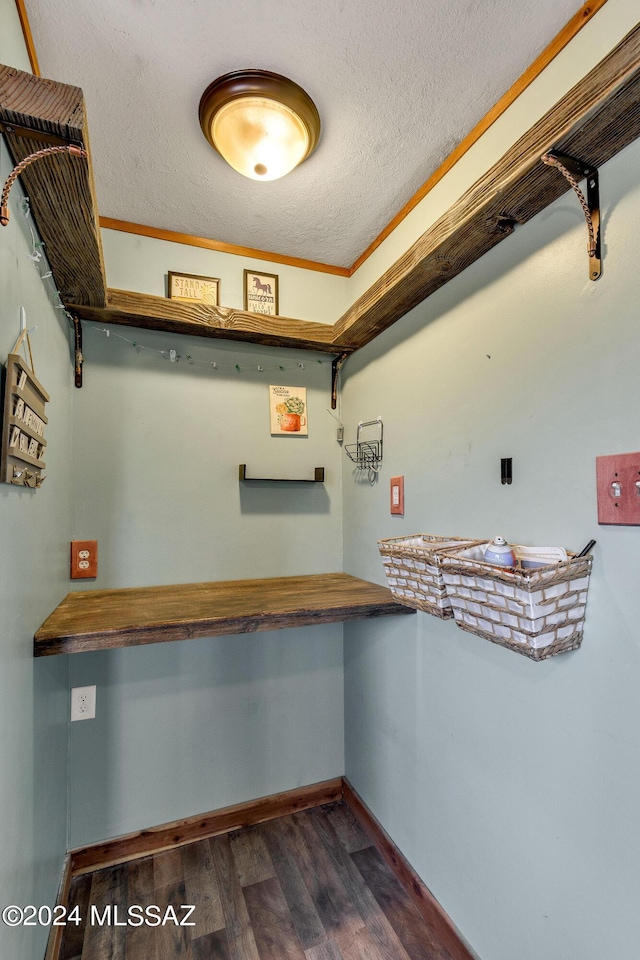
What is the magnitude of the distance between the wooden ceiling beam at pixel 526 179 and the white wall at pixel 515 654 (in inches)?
1.9

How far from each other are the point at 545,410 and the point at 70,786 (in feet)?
6.84

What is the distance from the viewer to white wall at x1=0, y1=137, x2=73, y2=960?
87 cm

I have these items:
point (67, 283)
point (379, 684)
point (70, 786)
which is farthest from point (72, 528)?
point (379, 684)

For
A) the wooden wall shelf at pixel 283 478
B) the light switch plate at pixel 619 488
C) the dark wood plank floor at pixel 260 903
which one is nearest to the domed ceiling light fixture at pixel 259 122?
the wooden wall shelf at pixel 283 478

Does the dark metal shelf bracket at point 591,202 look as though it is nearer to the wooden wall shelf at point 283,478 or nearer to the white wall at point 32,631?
the white wall at point 32,631

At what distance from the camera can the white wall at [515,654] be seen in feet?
2.87

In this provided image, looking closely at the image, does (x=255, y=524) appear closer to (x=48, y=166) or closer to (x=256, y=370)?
(x=256, y=370)

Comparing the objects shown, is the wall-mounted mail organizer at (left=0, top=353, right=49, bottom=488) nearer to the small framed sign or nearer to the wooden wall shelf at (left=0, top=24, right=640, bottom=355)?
the wooden wall shelf at (left=0, top=24, right=640, bottom=355)

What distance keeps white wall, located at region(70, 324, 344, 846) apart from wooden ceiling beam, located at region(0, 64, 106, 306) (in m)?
0.55

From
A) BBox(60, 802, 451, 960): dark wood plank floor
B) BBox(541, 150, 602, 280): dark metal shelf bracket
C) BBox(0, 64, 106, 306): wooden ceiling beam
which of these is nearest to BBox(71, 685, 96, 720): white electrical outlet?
BBox(60, 802, 451, 960): dark wood plank floor

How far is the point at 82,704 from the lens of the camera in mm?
1621

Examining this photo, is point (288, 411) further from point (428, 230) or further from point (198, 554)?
point (428, 230)

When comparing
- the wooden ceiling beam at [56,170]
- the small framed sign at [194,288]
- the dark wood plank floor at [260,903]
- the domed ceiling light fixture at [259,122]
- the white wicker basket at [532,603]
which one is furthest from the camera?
the small framed sign at [194,288]

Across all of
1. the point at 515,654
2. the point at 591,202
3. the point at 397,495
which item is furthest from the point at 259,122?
the point at 515,654
